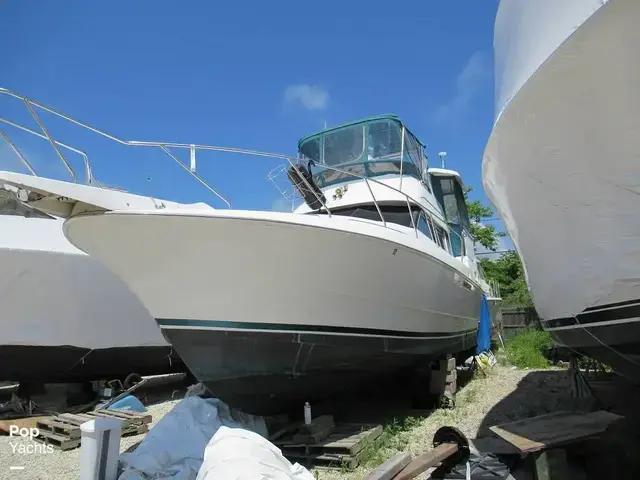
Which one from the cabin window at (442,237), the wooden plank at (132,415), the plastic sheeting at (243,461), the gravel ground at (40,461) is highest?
the cabin window at (442,237)

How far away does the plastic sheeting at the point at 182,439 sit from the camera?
12.9 feet

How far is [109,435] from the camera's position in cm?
368

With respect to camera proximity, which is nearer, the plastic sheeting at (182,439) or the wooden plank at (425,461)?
the wooden plank at (425,461)

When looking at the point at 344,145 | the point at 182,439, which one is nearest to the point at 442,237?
the point at 344,145

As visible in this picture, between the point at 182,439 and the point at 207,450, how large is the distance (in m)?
1.01

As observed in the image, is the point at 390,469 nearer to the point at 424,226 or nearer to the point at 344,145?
the point at 424,226

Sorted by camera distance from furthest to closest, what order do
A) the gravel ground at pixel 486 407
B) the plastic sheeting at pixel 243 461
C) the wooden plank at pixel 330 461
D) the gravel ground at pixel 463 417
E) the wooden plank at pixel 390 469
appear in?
1. the gravel ground at pixel 486 407
2. the gravel ground at pixel 463 417
3. the wooden plank at pixel 330 461
4. the wooden plank at pixel 390 469
5. the plastic sheeting at pixel 243 461

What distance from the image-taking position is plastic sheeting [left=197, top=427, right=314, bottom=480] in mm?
2945

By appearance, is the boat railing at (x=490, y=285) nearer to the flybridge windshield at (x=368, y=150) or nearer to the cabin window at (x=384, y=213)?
the flybridge windshield at (x=368, y=150)

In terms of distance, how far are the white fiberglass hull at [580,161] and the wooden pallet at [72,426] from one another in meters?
4.43

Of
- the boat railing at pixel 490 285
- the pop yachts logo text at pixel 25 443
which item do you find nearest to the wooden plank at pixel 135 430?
the pop yachts logo text at pixel 25 443

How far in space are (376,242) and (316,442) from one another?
190cm

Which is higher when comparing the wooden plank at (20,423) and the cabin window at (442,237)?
the cabin window at (442,237)

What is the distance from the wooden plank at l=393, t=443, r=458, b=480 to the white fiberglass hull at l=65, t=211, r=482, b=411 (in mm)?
1374
